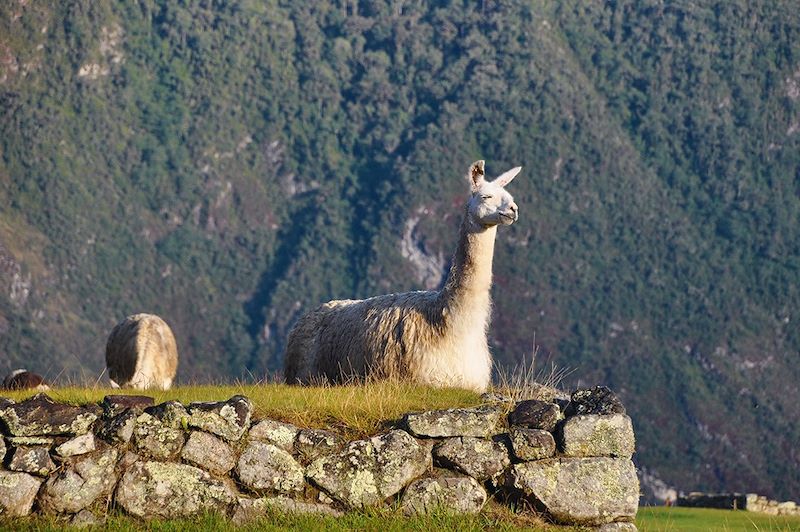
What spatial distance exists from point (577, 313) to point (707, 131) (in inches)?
1526

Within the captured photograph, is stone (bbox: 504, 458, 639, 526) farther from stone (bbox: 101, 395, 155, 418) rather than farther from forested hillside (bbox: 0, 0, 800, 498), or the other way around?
forested hillside (bbox: 0, 0, 800, 498)

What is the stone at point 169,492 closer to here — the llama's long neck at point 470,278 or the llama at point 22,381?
the llama's long neck at point 470,278

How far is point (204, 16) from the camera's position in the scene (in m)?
189

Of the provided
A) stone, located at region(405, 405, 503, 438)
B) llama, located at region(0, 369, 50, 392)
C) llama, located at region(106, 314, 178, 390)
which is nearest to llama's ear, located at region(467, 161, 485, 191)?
stone, located at region(405, 405, 503, 438)

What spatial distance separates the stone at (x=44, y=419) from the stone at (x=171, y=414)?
1.53 feet

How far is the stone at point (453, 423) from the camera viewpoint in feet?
39.1

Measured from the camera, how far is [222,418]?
1170 cm

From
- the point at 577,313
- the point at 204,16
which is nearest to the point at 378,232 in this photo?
the point at 577,313

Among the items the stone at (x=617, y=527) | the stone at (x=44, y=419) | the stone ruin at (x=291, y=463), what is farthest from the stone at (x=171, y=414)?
the stone at (x=617, y=527)

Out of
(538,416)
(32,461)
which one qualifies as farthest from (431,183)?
(32,461)

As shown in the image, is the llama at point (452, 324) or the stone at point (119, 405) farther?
the llama at point (452, 324)

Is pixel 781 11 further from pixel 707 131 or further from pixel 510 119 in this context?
pixel 510 119

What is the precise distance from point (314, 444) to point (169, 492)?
1206mm

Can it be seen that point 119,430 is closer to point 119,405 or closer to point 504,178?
point 119,405
